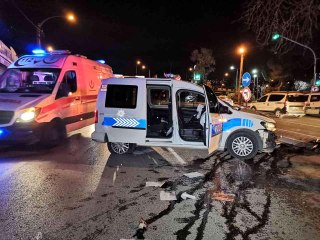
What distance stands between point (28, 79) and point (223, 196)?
716 centimetres

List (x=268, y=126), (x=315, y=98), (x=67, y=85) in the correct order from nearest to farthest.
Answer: (x=268, y=126) → (x=67, y=85) → (x=315, y=98)

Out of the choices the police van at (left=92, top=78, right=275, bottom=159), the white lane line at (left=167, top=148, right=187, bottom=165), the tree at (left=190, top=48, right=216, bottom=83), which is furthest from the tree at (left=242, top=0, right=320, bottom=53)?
the tree at (left=190, top=48, right=216, bottom=83)

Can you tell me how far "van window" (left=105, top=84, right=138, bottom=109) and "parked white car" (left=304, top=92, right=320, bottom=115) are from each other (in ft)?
65.1

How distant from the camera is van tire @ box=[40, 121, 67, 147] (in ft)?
30.1

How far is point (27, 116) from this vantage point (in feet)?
28.4

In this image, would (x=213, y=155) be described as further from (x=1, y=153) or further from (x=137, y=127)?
(x=1, y=153)

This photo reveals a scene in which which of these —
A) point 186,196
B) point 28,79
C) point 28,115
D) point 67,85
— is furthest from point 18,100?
point 186,196

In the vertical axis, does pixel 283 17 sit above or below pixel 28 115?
above

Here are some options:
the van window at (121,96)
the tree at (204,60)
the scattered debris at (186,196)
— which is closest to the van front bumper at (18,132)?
A: the van window at (121,96)

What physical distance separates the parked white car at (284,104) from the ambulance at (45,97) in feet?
54.4

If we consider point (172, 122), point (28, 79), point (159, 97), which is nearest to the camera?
point (172, 122)

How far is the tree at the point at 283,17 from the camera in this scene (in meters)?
7.66

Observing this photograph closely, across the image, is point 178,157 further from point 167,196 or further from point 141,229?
point 141,229

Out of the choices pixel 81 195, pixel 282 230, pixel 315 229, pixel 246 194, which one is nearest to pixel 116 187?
pixel 81 195
